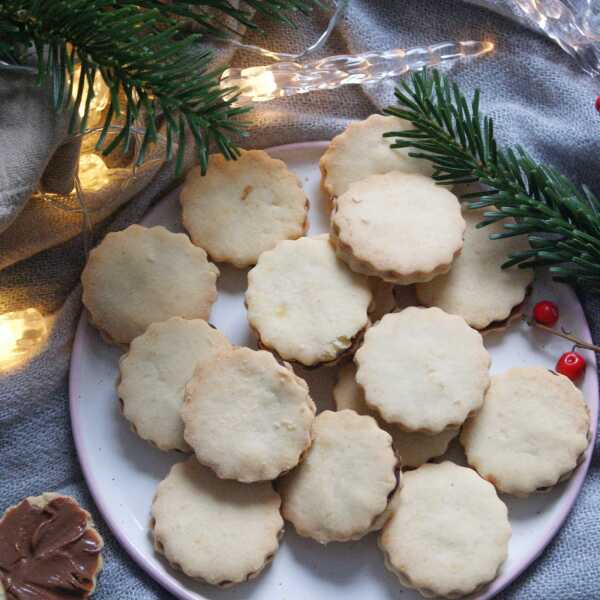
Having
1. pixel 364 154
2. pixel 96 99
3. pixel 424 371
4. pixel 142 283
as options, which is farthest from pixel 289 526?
pixel 96 99

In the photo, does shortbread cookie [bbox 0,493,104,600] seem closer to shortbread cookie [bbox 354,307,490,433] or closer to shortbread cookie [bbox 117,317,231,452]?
shortbread cookie [bbox 117,317,231,452]

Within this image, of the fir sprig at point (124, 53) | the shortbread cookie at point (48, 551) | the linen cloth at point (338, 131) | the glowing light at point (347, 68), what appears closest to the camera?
the fir sprig at point (124, 53)

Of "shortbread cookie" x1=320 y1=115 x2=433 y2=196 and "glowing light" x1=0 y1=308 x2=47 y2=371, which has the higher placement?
"shortbread cookie" x1=320 y1=115 x2=433 y2=196

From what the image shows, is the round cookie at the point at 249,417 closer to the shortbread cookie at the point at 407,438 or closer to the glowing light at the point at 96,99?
the shortbread cookie at the point at 407,438

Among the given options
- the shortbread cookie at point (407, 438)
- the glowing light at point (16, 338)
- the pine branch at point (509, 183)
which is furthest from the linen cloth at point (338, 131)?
the shortbread cookie at point (407, 438)

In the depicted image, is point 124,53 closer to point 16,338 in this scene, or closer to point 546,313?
point 16,338

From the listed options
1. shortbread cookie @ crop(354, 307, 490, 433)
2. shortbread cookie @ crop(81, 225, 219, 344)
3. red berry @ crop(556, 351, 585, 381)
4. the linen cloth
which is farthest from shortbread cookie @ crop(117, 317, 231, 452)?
red berry @ crop(556, 351, 585, 381)
